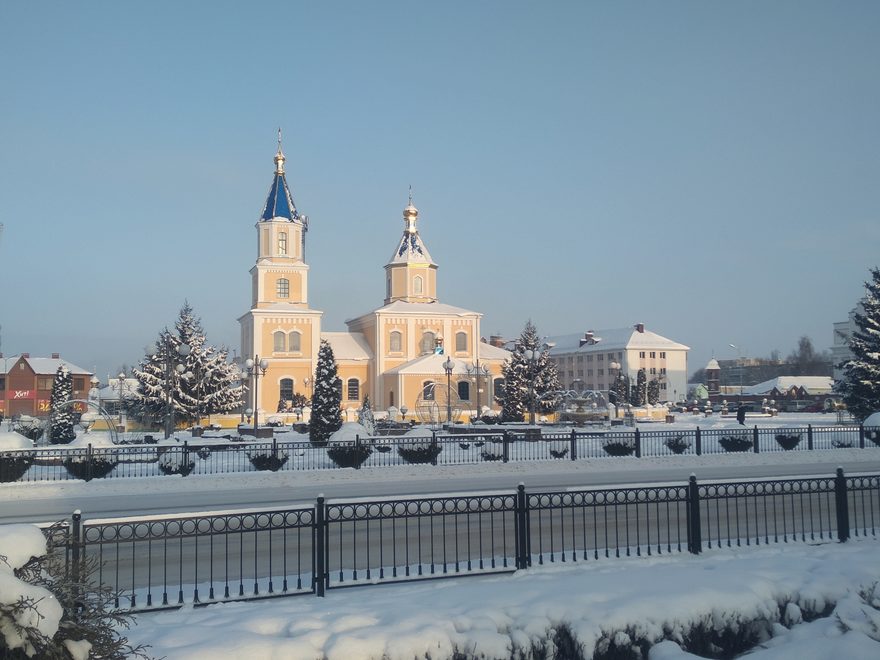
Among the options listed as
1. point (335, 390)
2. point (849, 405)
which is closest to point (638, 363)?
point (849, 405)

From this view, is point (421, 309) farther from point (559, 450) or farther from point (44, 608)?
point (44, 608)

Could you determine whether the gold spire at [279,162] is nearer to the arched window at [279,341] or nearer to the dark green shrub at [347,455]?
the arched window at [279,341]

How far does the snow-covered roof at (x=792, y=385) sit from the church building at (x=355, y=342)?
38278mm

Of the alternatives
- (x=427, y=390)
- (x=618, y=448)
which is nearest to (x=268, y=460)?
(x=618, y=448)

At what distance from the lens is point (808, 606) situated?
7.09 metres

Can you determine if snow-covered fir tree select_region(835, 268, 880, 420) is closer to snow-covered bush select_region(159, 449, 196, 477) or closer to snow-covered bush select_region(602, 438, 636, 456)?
snow-covered bush select_region(602, 438, 636, 456)

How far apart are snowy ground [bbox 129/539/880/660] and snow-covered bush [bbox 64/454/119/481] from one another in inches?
537

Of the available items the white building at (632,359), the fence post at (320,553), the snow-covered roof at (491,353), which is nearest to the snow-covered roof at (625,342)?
the white building at (632,359)

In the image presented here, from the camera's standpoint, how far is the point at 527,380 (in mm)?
45094

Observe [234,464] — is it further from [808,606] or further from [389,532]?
[808,606]

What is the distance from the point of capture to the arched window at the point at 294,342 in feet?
184

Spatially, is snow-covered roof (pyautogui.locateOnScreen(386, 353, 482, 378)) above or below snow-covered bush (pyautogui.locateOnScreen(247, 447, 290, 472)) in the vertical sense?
above

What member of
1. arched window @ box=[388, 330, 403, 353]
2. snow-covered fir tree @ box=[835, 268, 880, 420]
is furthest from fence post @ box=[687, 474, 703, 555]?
arched window @ box=[388, 330, 403, 353]

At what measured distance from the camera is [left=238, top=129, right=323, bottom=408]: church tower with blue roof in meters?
55.1
